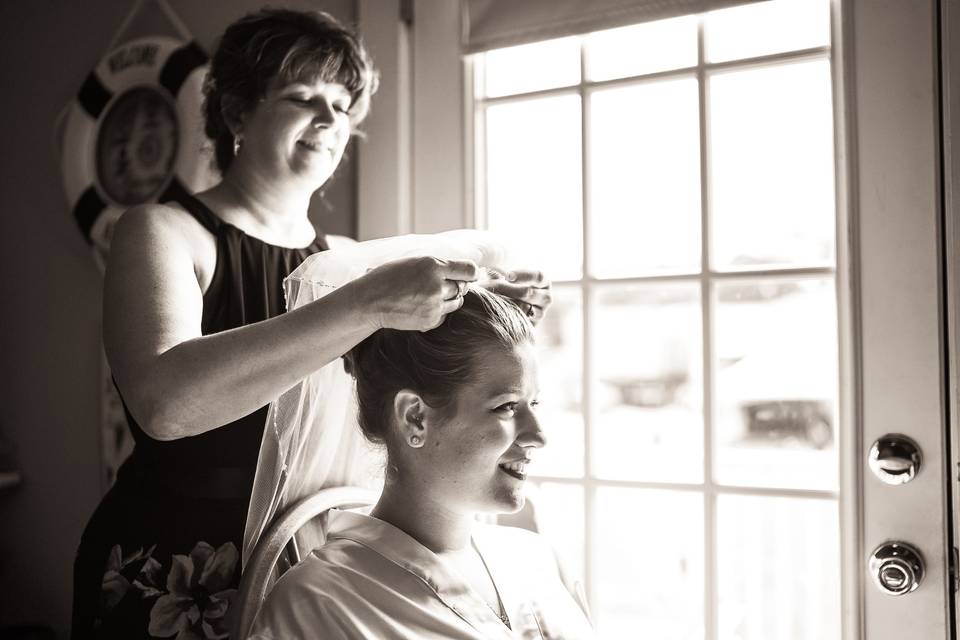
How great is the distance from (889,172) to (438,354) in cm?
85

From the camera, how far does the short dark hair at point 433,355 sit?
1.13 m

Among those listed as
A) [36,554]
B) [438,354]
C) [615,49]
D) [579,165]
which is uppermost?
[615,49]

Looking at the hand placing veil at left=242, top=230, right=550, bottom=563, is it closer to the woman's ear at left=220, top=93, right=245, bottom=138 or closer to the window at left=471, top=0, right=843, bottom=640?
the window at left=471, top=0, right=843, bottom=640

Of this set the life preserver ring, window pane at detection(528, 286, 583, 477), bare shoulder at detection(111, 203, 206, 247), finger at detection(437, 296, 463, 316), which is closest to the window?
window pane at detection(528, 286, 583, 477)

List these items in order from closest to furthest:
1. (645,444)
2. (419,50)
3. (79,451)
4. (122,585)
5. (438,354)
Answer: (438,354)
(122,585)
(645,444)
(419,50)
(79,451)

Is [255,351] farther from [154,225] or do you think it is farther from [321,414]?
[154,225]

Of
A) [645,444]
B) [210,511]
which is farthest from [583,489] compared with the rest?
[210,511]

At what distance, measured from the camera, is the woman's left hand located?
4.09 ft

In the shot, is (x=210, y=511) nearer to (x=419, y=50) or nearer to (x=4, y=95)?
(x=419, y=50)

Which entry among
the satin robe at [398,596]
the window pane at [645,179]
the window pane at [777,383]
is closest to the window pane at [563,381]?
the window pane at [645,179]

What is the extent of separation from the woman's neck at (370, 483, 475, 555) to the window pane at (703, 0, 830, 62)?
3.26 feet

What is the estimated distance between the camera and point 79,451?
7.01 ft

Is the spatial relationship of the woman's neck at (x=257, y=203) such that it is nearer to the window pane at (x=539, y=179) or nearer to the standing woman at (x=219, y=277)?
the standing woman at (x=219, y=277)

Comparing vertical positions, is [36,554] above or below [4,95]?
below
